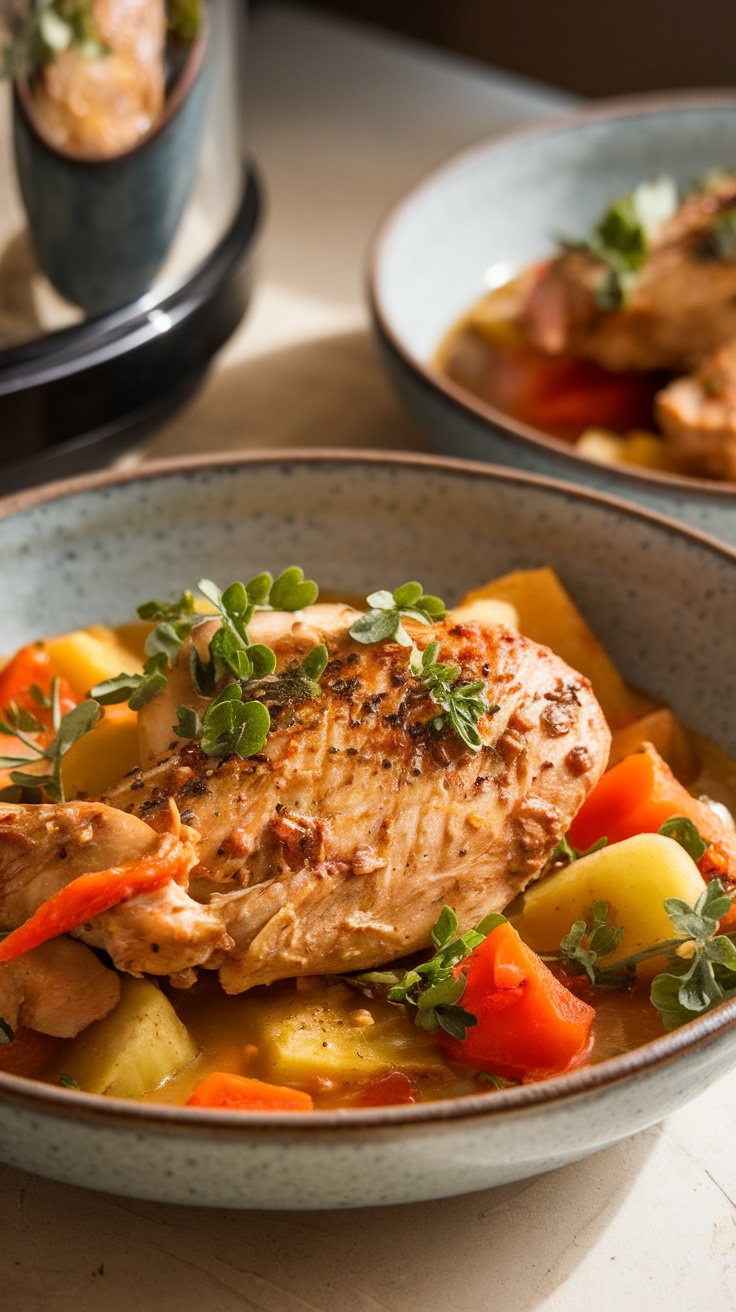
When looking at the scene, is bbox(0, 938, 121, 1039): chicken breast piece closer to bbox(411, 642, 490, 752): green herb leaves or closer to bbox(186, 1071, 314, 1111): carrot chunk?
bbox(186, 1071, 314, 1111): carrot chunk

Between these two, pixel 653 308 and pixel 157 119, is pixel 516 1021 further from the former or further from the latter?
pixel 653 308

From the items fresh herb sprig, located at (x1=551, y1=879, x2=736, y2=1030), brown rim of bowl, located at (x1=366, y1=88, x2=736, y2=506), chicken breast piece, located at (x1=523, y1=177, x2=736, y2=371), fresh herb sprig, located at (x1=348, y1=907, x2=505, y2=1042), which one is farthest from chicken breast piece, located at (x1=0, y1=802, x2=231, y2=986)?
chicken breast piece, located at (x1=523, y1=177, x2=736, y2=371)

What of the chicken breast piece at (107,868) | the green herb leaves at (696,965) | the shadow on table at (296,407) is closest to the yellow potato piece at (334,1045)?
the chicken breast piece at (107,868)

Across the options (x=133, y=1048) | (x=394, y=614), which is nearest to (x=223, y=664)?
(x=394, y=614)

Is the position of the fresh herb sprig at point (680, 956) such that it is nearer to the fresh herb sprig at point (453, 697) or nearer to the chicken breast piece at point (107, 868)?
the fresh herb sprig at point (453, 697)

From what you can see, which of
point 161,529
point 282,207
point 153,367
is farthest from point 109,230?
point 282,207

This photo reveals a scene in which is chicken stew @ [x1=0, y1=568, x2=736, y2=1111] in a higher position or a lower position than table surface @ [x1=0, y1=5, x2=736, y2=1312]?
higher

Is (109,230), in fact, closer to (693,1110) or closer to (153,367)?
(153,367)
